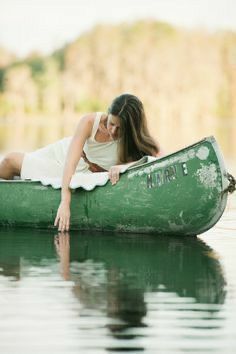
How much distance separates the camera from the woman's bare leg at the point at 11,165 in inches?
296

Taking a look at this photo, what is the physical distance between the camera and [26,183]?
24.1 ft

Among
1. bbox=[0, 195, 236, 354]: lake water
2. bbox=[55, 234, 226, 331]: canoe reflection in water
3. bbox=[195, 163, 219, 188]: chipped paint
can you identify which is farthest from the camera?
bbox=[195, 163, 219, 188]: chipped paint

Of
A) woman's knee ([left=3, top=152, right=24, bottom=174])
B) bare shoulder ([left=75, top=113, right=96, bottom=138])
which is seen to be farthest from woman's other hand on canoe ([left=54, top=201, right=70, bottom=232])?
woman's knee ([left=3, top=152, right=24, bottom=174])

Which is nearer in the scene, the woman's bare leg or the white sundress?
the white sundress

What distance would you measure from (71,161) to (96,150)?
11.7 inches

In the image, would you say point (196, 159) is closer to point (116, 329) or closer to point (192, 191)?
point (192, 191)

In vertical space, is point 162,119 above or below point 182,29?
below

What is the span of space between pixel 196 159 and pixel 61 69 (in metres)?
74.9

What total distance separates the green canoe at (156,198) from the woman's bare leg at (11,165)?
18 centimetres

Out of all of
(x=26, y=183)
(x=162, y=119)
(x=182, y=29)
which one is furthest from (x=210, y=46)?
(x=26, y=183)

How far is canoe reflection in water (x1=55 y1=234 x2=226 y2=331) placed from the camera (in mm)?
4824

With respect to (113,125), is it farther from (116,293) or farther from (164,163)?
(116,293)

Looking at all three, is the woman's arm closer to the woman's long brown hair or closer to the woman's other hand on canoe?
the woman's other hand on canoe

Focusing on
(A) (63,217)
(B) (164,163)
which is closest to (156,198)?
(B) (164,163)
